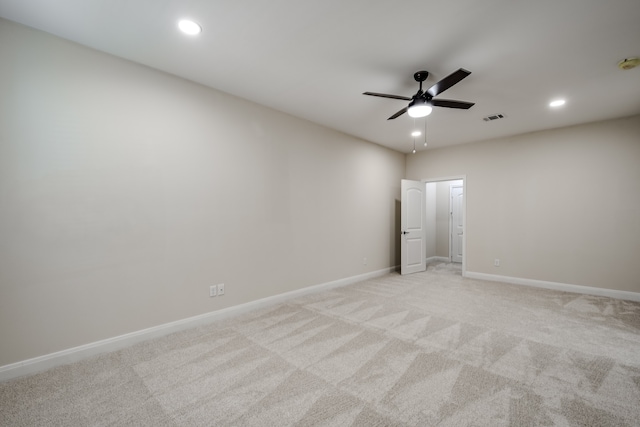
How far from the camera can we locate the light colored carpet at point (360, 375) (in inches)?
68.6

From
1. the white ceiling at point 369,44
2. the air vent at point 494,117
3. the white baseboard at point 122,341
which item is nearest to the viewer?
the white ceiling at point 369,44

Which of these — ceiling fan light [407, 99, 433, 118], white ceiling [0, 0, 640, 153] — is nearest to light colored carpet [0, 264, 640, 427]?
ceiling fan light [407, 99, 433, 118]

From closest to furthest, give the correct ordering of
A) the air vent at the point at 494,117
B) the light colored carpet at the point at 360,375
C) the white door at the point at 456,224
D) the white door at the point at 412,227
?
the light colored carpet at the point at 360,375
the air vent at the point at 494,117
the white door at the point at 412,227
the white door at the point at 456,224

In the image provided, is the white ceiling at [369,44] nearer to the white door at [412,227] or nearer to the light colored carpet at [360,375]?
the white door at [412,227]

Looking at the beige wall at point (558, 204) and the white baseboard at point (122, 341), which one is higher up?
the beige wall at point (558, 204)

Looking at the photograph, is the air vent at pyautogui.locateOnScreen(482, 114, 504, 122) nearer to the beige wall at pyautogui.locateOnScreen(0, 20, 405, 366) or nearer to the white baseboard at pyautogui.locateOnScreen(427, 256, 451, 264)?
the beige wall at pyautogui.locateOnScreen(0, 20, 405, 366)

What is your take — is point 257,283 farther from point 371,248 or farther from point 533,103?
point 533,103

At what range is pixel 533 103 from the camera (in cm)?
370

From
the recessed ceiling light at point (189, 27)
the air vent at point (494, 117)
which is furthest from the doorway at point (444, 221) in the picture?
the recessed ceiling light at point (189, 27)

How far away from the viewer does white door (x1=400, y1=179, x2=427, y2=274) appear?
5969 millimetres

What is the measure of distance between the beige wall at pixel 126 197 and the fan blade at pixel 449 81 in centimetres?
222

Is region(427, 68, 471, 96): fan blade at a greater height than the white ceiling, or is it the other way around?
the white ceiling

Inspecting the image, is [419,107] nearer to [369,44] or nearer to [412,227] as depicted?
[369,44]

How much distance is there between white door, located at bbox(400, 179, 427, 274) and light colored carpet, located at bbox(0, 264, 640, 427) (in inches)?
97.3
